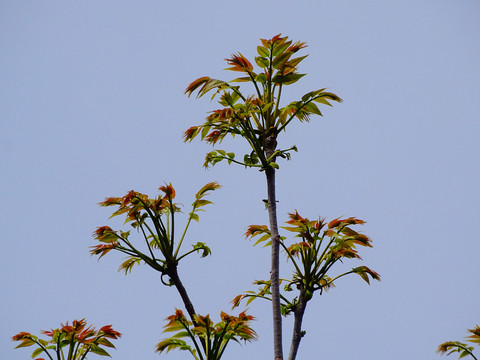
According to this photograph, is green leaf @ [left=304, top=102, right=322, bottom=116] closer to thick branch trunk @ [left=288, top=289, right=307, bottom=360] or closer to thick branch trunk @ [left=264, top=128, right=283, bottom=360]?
thick branch trunk @ [left=264, top=128, right=283, bottom=360]

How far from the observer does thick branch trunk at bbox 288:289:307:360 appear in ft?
11.2

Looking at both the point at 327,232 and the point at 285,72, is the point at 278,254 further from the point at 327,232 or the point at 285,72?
the point at 285,72

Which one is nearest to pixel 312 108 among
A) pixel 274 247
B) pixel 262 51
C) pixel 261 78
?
pixel 261 78

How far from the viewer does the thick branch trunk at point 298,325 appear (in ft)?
11.2

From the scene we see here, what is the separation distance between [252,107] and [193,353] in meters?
1.69

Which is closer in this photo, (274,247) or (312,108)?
(274,247)

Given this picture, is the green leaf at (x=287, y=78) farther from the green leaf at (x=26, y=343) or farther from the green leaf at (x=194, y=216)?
the green leaf at (x=26, y=343)

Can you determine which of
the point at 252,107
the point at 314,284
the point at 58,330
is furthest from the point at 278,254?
the point at 58,330

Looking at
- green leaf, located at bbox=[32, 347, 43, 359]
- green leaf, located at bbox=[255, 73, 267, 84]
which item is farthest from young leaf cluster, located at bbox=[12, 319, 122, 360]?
green leaf, located at bbox=[255, 73, 267, 84]

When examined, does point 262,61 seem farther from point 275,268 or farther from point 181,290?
point 181,290

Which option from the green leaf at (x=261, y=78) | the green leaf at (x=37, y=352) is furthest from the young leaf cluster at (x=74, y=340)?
the green leaf at (x=261, y=78)

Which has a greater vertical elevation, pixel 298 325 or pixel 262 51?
pixel 262 51

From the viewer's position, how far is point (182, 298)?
11.5 feet

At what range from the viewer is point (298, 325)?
11.4 feet
